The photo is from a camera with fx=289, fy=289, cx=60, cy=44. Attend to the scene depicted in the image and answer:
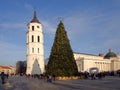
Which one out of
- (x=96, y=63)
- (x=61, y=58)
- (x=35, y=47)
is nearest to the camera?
(x=61, y=58)

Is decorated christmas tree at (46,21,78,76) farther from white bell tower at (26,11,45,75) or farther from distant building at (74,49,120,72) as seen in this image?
distant building at (74,49,120,72)

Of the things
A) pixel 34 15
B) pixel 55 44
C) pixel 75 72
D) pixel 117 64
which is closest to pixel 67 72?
pixel 75 72

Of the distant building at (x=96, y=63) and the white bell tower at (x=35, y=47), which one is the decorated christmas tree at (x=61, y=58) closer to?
the white bell tower at (x=35, y=47)

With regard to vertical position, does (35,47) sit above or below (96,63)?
above

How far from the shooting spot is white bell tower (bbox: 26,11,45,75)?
316 ft

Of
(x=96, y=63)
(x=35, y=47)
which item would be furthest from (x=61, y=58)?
(x=96, y=63)

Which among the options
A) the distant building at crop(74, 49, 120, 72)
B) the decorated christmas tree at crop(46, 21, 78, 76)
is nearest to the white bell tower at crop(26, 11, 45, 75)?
the distant building at crop(74, 49, 120, 72)

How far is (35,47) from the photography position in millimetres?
99000

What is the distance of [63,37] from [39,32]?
167ft

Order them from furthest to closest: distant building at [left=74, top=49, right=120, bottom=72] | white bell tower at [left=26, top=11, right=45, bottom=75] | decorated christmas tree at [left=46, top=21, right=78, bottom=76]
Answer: distant building at [left=74, top=49, right=120, bottom=72], white bell tower at [left=26, top=11, right=45, bottom=75], decorated christmas tree at [left=46, top=21, right=78, bottom=76]

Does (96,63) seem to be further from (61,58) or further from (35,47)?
(61,58)

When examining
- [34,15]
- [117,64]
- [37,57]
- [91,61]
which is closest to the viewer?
[37,57]

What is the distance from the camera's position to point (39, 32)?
102375 mm

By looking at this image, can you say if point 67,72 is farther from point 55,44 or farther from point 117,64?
point 117,64
